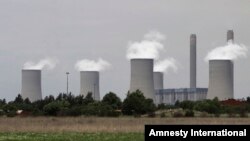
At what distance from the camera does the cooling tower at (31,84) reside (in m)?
84.7

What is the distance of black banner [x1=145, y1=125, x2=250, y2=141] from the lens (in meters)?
8.89

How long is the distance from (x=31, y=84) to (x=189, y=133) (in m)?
78.4

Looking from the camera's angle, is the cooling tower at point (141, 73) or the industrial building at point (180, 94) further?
the industrial building at point (180, 94)

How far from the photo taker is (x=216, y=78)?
7819cm

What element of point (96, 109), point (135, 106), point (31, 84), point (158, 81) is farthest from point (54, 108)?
point (158, 81)

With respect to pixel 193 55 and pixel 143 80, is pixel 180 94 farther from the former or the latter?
pixel 143 80

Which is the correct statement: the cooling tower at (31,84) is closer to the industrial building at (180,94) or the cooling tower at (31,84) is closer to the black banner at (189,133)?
the industrial building at (180,94)

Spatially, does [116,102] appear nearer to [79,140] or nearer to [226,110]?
[226,110]

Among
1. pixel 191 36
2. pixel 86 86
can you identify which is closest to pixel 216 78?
pixel 86 86

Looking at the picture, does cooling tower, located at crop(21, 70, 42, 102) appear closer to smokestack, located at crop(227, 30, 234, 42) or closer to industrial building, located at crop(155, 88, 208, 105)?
smokestack, located at crop(227, 30, 234, 42)

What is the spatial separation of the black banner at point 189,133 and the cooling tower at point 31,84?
3009 inches

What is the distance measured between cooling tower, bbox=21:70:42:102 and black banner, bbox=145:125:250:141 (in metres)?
76.4

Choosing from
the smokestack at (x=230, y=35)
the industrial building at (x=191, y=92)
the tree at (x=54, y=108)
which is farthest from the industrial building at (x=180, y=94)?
the tree at (x=54, y=108)

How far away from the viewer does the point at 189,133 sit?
8.94 m
